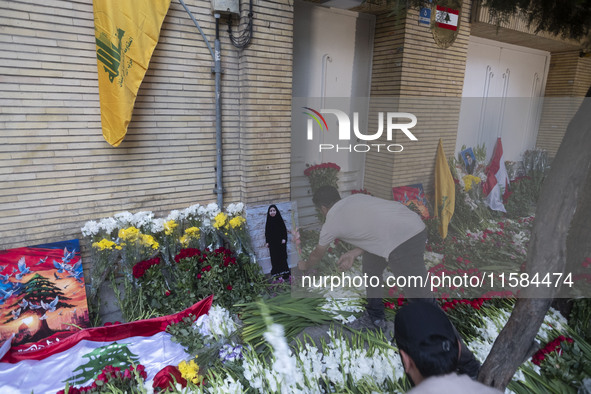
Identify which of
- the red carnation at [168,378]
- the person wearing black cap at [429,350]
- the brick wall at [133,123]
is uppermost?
the brick wall at [133,123]

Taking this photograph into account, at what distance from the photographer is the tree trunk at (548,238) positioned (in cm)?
151

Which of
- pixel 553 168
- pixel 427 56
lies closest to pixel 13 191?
pixel 553 168

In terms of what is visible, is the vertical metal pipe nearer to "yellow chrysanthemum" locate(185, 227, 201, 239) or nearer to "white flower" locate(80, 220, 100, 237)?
"yellow chrysanthemum" locate(185, 227, 201, 239)

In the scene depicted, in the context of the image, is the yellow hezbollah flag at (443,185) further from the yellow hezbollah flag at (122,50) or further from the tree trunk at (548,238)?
the yellow hezbollah flag at (122,50)

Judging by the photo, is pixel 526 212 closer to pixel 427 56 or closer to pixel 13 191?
pixel 427 56

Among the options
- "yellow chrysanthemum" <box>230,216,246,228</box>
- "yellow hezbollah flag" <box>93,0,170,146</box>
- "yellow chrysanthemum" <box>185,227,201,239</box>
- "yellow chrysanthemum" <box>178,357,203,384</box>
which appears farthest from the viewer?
"yellow chrysanthemum" <box>230,216,246,228</box>

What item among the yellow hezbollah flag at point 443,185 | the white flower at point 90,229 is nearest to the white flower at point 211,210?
the white flower at point 90,229

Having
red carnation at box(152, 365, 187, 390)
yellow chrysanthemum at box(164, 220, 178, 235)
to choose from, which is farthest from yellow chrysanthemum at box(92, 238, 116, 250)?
red carnation at box(152, 365, 187, 390)

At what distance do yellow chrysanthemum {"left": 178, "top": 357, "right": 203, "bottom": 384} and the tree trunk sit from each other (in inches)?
74.1

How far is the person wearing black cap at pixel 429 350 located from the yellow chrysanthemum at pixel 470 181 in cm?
567

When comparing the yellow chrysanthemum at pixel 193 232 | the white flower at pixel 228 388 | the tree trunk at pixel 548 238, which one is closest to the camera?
the tree trunk at pixel 548 238

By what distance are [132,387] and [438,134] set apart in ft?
19.4

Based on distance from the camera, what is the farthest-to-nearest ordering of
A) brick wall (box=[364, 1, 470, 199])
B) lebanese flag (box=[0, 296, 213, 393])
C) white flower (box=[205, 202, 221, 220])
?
1. brick wall (box=[364, 1, 470, 199])
2. white flower (box=[205, 202, 221, 220])
3. lebanese flag (box=[0, 296, 213, 393])

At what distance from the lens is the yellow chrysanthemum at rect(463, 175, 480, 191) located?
661cm
